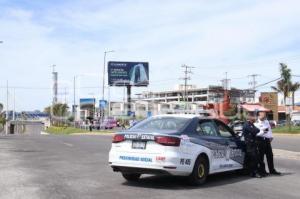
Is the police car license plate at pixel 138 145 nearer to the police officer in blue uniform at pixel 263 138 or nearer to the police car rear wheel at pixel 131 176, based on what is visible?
the police car rear wheel at pixel 131 176

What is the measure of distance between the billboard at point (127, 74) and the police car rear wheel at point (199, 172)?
3336 inches

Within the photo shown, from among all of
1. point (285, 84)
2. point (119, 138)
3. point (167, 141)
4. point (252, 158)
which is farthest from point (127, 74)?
point (167, 141)

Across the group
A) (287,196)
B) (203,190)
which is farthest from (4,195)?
(287,196)

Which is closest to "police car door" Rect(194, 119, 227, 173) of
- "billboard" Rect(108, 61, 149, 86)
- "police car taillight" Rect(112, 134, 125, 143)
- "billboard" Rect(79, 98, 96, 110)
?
"police car taillight" Rect(112, 134, 125, 143)

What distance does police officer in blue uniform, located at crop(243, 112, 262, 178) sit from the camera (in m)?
13.5

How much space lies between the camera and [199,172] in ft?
38.7

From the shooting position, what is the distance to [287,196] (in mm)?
10508

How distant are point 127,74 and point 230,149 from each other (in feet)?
277

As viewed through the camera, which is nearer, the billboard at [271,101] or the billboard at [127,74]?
the billboard at [127,74]

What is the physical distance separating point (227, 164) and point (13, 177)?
487cm

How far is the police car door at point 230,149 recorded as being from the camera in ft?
42.5

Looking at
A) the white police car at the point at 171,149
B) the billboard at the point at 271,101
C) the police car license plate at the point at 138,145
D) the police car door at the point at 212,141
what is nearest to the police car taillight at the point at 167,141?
the white police car at the point at 171,149

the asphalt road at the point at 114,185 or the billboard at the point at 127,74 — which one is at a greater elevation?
the billboard at the point at 127,74

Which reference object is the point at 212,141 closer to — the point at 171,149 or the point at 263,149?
→ the point at 171,149
